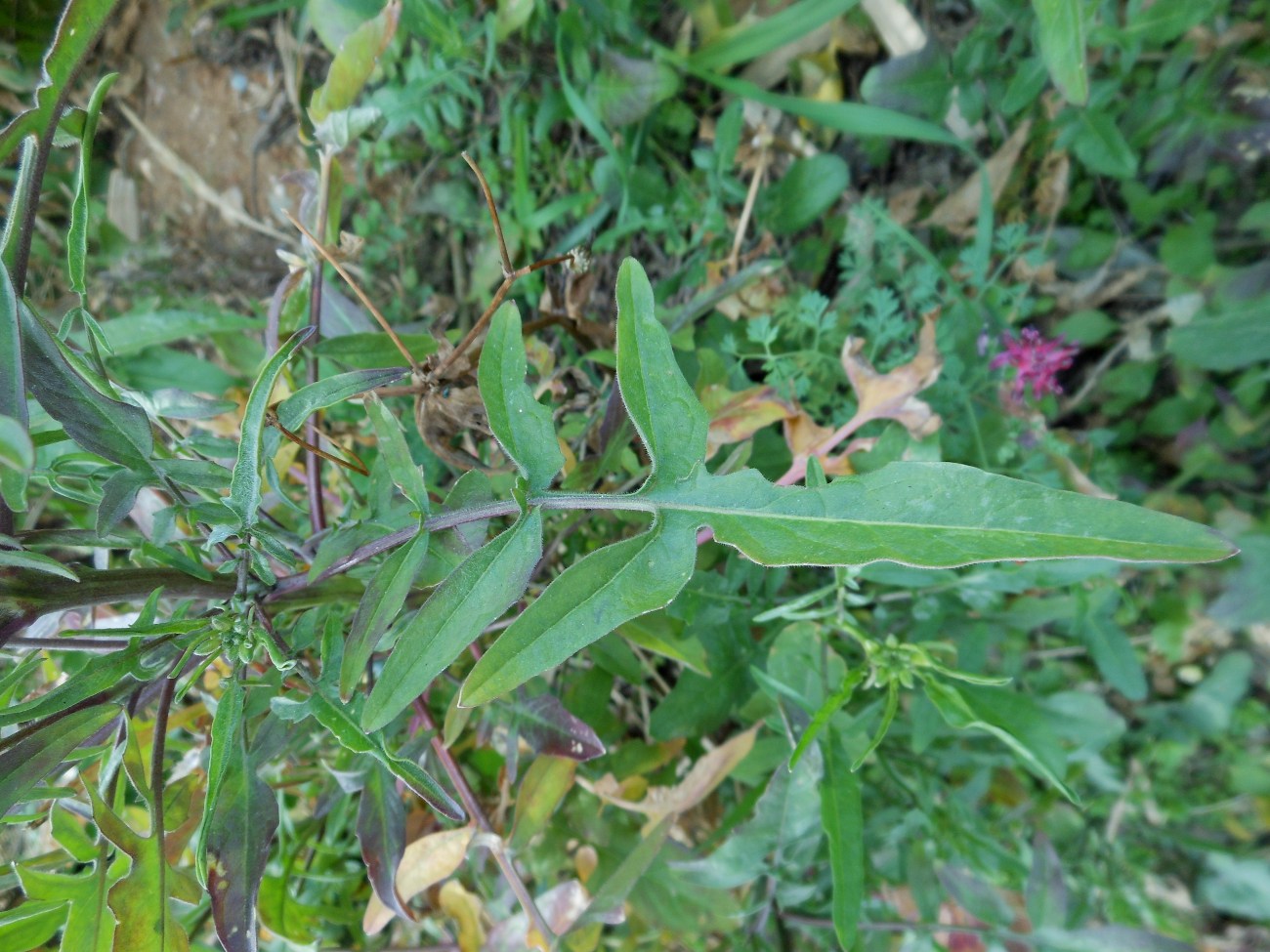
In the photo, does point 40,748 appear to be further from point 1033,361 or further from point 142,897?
point 1033,361

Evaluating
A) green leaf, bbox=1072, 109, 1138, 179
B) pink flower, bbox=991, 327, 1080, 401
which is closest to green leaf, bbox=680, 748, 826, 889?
pink flower, bbox=991, 327, 1080, 401

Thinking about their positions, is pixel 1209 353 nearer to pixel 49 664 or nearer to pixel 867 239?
pixel 867 239

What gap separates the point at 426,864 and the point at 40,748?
48 cm

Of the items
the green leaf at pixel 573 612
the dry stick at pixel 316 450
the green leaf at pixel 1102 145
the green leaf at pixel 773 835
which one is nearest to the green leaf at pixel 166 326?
the dry stick at pixel 316 450

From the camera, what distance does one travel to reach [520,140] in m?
1.49

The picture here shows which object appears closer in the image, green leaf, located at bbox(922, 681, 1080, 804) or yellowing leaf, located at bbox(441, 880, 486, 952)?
green leaf, located at bbox(922, 681, 1080, 804)

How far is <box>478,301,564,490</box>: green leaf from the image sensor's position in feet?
2.18

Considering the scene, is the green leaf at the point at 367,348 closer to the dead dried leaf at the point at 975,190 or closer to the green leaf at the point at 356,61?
the green leaf at the point at 356,61

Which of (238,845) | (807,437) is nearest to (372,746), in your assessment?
(238,845)

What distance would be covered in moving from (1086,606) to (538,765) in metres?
0.86

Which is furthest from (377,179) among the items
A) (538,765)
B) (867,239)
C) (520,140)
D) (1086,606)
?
(1086,606)

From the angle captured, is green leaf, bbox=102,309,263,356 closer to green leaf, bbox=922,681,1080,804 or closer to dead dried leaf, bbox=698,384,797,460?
dead dried leaf, bbox=698,384,797,460

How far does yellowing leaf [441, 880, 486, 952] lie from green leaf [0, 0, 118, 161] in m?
1.02

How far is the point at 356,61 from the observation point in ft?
3.05
